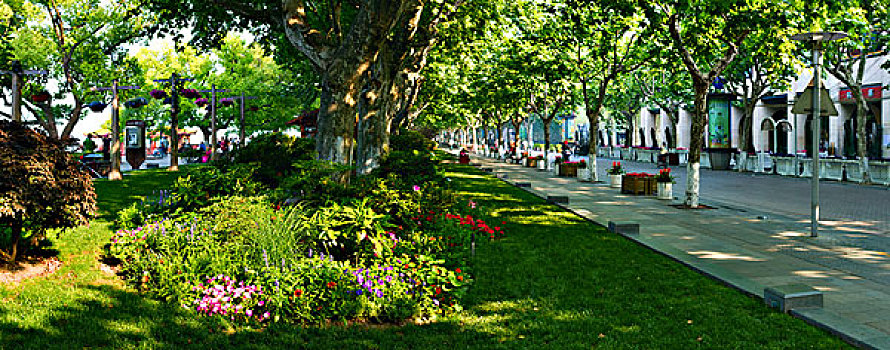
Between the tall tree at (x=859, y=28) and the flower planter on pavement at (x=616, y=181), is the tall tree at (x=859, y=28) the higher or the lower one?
the higher one

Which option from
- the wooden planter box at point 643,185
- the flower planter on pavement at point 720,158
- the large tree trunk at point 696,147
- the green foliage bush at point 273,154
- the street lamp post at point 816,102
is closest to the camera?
the street lamp post at point 816,102

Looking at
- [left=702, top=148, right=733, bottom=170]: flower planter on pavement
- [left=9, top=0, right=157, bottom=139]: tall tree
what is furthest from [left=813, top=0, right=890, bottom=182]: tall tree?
[left=9, top=0, right=157, bottom=139]: tall tree

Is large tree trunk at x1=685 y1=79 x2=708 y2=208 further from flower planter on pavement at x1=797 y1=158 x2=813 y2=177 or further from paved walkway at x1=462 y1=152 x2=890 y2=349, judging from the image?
flower planter on pavement at x1=797 y1=158 x2=813 y2=177

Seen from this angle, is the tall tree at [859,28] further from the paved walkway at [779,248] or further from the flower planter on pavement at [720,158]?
the flower planter on pavement at [720,158]

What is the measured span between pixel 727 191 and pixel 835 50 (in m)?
7.59

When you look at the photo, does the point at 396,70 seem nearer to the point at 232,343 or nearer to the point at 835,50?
the point at 232,343

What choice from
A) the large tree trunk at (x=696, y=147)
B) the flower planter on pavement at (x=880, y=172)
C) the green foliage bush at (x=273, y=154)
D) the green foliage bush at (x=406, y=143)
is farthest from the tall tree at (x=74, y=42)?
the flower planter on pavement at (x=880, y=172)

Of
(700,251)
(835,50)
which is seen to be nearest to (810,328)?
(700,251)

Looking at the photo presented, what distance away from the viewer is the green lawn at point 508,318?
5.78m

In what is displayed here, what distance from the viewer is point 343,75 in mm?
11812

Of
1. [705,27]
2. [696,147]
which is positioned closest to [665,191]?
[696,147]

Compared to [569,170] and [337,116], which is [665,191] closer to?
[337,116]

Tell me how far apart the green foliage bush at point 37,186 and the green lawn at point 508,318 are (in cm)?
70

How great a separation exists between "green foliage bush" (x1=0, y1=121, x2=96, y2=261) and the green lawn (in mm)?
697
